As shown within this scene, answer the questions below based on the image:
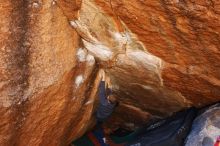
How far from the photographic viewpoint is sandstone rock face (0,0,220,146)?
3.92 ft

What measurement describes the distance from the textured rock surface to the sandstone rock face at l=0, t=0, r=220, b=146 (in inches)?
2.2

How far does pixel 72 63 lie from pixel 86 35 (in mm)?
125

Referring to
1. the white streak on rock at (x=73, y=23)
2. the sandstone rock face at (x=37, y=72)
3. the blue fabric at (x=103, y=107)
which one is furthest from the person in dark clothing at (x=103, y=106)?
the white streak on rock at (x=73, y=23)

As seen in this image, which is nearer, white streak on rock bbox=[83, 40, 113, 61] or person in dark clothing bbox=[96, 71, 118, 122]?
white streak on rock bbox=[83, 40, 113, 61]

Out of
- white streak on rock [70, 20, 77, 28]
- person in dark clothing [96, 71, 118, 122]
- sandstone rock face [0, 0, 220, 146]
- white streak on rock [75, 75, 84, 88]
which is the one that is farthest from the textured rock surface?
white streak on rock [70, 20, 77, 28]

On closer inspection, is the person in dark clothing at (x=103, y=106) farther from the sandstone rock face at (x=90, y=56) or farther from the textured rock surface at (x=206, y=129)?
the textured rock surface at (x=206, y=129)

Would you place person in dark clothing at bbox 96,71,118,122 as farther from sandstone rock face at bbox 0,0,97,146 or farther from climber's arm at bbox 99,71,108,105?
sandstone rock face at bbox 0,0,97,146

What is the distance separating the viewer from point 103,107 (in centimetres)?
183

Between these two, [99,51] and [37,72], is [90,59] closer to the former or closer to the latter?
[99,51]

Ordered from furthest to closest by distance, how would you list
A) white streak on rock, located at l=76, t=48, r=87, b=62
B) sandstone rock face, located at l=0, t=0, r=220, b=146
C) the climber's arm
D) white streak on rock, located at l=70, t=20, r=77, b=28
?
the climber's arm
white streak on rock, located at l=76, t=48, r=87, b=62
white streak on rock, located at l=70, t=20, r=77, b=28
sandstone rock face, located at l=0, t=0, r=220, b=146

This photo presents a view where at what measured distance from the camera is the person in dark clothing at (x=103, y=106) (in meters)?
1.73

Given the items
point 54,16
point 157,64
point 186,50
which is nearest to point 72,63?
point 54,16

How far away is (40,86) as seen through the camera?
137cm

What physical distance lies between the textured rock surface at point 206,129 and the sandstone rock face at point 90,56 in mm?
56
